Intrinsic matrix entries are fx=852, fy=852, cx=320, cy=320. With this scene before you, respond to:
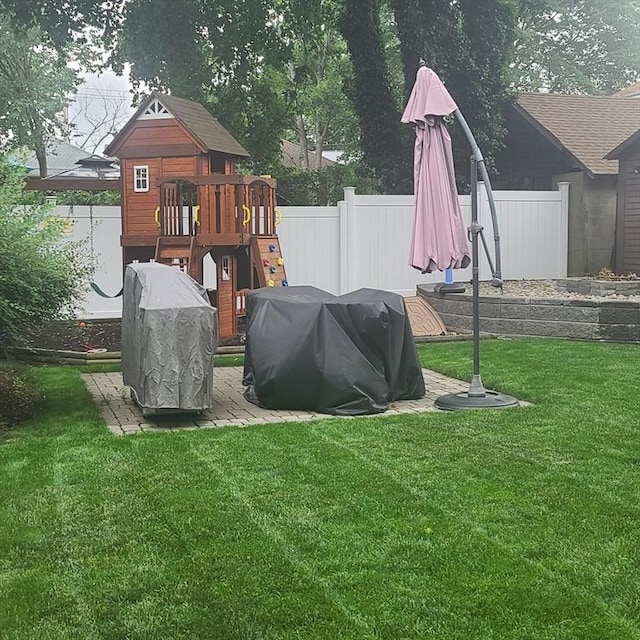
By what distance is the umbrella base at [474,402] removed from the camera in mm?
6559

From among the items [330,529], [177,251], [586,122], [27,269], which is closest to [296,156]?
[586,122]

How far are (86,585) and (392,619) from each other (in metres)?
1.20

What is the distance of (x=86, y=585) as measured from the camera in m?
3.29

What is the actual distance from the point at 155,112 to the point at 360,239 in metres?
3.74

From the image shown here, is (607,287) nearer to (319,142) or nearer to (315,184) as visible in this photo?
(315,184)

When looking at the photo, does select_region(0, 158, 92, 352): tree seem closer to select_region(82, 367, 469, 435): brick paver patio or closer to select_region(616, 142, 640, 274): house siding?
select_region(82, 367, 469, 435): brick paver patio

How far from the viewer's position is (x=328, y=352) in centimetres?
658

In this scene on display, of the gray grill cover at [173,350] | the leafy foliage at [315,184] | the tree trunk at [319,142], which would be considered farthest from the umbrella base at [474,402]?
the tree trunk at [319,142]

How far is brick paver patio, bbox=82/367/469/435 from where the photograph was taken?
6.25 m

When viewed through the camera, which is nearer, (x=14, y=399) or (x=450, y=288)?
(x=14, y=399)

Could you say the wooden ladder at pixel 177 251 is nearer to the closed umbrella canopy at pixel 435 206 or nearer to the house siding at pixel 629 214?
the closed umbrella canopy at pixel 435 206

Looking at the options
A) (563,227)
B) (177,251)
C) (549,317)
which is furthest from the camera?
(563,227)

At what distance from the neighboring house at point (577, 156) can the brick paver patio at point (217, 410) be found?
9030mm

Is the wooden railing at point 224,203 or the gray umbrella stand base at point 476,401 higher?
the wooden railing at point 224,203
